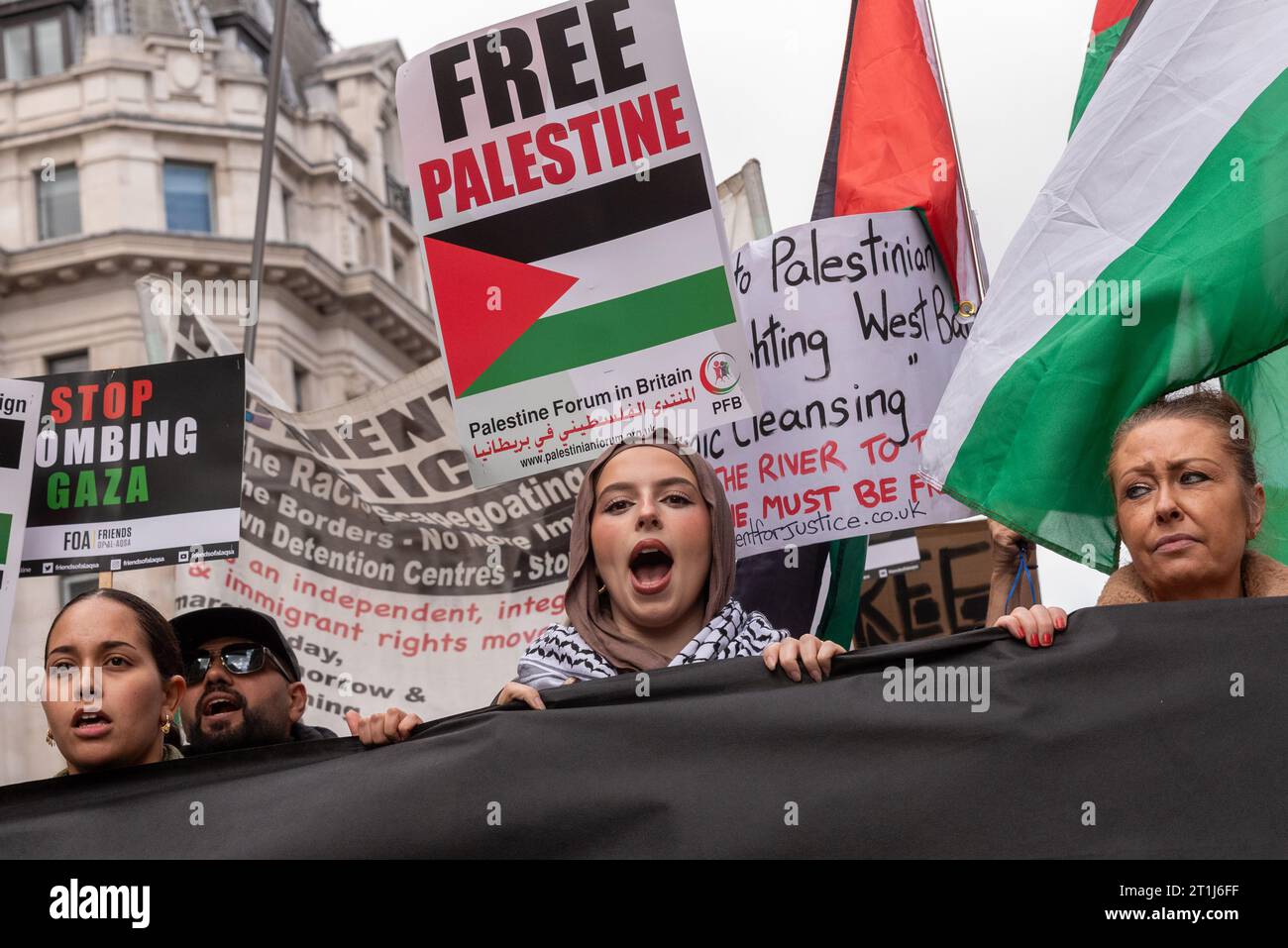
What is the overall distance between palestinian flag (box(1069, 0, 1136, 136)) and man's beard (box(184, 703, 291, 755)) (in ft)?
8.54

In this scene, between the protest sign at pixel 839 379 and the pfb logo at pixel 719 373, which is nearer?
the pfb logo at pixel 719 373

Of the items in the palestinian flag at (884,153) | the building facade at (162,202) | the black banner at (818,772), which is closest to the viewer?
the black banner at (818,772)

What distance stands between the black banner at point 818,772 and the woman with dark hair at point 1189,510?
26cm

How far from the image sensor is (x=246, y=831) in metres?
3.02

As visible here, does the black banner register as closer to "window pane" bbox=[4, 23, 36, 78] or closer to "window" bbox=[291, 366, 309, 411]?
"window" bbox=[291, 366, 309, 411]

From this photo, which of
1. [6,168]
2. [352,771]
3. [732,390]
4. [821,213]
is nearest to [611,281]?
[732,390]

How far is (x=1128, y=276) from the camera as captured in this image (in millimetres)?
3906

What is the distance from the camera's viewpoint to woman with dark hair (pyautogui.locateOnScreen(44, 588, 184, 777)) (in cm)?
325

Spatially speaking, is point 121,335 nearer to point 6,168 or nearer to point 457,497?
point 6,168

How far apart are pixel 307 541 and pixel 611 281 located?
7.31 ft

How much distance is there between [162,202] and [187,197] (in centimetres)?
46

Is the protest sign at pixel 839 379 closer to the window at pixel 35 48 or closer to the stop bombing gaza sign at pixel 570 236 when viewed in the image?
the stop bombing gaza sign at pixel 570 236

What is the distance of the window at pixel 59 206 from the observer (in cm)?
2995

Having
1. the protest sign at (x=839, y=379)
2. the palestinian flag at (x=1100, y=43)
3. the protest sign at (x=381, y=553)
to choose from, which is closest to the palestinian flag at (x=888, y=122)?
the protest sign at (x=839, y=379)
